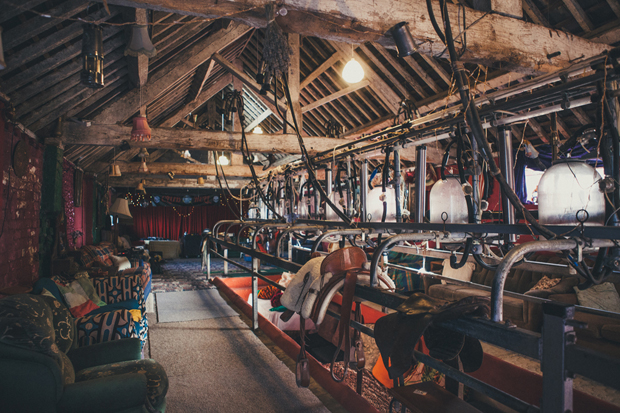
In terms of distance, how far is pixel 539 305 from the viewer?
3.99 metres

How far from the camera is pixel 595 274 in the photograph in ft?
4.59

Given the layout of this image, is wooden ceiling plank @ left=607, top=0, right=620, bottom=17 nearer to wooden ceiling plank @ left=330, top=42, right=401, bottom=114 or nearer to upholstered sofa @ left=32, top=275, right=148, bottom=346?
wooden ceiling plank @ left=330, top=42, right=401, bottom=114

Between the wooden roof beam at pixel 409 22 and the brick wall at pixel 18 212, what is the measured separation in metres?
2.79

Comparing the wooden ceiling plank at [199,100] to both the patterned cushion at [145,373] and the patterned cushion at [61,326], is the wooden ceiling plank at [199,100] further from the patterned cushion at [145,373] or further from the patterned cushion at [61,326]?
the patterned cushion at [145,373]

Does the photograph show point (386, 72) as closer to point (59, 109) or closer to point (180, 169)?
point (59, 109)

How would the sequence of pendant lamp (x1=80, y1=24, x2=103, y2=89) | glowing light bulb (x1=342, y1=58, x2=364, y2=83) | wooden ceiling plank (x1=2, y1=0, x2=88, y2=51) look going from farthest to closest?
glowing light bulb (x1=342, y1=58, x2=364, y2=83), wooden ceiling plank (x1=2, y1=0, x2=88, y2=51), pendant lamp (x1=80, y1=24, x2=103, y2=89)

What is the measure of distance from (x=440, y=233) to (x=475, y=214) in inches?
7.7

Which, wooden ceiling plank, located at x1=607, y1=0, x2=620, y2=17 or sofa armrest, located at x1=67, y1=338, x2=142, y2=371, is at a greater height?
wooden ceiling plank, located at x1=607, y1=0, x2=620, y2=17

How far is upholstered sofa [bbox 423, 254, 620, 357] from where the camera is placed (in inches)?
154

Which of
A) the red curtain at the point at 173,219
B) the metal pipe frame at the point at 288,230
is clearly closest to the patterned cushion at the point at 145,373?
the metal pipe frame at the point at 288,230

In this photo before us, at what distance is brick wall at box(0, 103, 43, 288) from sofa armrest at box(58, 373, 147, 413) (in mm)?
2654

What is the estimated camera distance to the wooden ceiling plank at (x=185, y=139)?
5125 millimetres

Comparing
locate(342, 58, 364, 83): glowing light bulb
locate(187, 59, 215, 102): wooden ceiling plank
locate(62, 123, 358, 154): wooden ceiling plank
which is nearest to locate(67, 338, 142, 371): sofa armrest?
locate(62, 123, 358, 154): wooden ceiling plank

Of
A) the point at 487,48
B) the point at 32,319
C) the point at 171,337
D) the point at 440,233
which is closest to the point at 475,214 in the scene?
the point at 440,233
